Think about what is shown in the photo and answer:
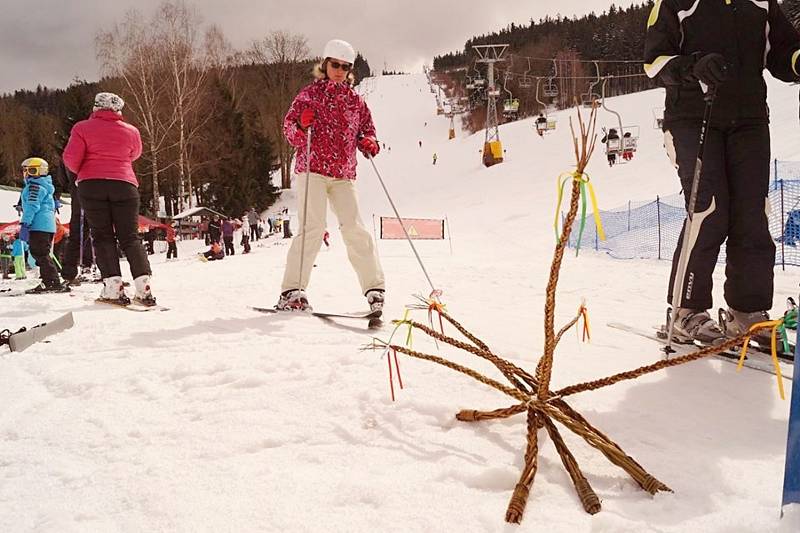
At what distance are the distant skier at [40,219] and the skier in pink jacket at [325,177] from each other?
3290 millimetres

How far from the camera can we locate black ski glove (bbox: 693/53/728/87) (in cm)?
214

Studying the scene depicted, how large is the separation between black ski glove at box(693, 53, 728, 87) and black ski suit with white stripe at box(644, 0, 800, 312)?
0.62ft

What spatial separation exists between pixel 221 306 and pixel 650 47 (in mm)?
3236

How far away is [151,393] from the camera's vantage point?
6.05ft

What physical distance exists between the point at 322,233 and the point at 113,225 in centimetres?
194

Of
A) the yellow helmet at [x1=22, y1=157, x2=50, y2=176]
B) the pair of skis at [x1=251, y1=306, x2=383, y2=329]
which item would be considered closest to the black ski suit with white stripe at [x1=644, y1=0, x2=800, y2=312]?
the pair of skis at [x1=251, y1=306, x2=383, y2=329]

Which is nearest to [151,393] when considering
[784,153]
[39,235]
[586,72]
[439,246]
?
[39,235]

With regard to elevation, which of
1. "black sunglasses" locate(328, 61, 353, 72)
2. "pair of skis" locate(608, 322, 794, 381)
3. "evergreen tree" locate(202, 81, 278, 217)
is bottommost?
"pair of skis" locate(608, 322, 794, 381)

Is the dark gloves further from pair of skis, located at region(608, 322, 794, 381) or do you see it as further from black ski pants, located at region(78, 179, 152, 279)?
pair of skis, located at region(608, 322, 794, 381)

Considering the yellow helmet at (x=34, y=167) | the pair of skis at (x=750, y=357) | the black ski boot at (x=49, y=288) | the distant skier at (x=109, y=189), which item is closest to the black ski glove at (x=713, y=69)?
the pair of skis at (x=750, y=357)

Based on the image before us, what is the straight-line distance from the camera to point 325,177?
3.55m

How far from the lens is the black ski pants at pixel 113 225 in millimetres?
4027

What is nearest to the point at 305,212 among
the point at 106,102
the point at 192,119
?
the point at 106,102

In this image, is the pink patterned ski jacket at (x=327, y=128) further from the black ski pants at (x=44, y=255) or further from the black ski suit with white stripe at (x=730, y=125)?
the black ski pants at (x=44, y=255)
